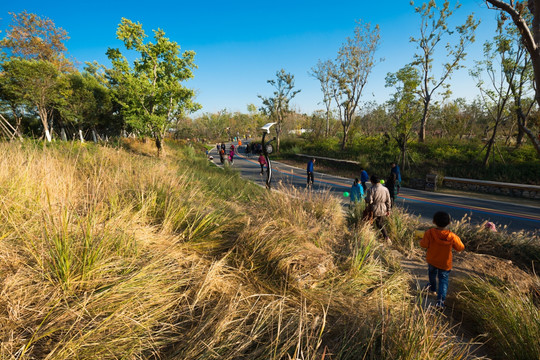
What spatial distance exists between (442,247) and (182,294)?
3.47 metres

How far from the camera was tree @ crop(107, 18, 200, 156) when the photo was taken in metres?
13.2

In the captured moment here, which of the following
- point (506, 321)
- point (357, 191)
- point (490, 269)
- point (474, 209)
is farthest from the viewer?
point (474, 209)

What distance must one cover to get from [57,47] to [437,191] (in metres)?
44.0

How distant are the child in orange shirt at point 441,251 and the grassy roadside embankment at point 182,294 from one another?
20.5 inches

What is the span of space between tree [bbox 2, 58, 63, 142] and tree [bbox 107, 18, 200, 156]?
855 cm

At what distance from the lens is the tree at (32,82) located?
1653 centimetres

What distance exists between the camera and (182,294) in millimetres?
1838

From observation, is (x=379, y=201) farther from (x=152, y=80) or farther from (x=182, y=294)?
(x=152, y=80)

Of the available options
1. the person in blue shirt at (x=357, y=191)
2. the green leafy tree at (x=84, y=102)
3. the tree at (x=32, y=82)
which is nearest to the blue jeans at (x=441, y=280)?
the person in blue shirt at (x=357, y=191)

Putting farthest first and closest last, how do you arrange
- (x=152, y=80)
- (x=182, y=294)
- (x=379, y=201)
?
(x=152, y=80) < (x=379, y=201) < (x=182, y=294)

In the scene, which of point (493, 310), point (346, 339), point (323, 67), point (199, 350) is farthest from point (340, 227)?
point (323, 67)

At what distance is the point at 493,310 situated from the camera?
2.29 metres

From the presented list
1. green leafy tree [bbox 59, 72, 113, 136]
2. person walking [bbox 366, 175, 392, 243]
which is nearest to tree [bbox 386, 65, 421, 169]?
person walking [bbox 366, 175, 392, 243]

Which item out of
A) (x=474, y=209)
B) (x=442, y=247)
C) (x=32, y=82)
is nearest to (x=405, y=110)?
(x=474, y=209)
